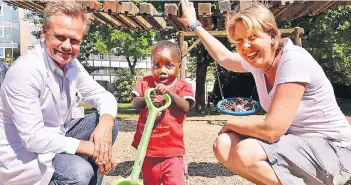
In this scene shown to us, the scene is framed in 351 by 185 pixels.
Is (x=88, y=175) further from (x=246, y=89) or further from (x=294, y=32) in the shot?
(x=246, y=89)

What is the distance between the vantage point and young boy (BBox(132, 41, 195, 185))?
10.2ft

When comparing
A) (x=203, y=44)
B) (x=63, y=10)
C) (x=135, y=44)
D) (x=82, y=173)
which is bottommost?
(x=82, y=173)

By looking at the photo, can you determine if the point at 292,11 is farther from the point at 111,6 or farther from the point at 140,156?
the point at 140,156

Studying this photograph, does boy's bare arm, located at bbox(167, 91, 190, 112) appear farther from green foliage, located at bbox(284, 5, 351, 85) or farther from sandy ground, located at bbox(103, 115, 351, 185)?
green foliage, located at bbox(284, 5, 351, 85)

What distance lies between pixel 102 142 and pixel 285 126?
87 centimetres

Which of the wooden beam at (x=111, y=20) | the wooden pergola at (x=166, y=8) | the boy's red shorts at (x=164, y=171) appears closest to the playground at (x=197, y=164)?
the boy's red shorts at (x=164, y=171)

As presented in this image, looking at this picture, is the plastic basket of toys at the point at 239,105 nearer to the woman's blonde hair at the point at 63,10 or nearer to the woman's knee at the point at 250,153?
the woman's knee at the point at 250,153

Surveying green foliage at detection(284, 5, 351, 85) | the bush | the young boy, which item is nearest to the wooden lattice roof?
the young boy

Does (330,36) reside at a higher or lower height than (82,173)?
higher

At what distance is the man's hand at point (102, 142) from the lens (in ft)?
7.13

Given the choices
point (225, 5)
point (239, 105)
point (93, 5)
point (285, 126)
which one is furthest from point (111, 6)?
point (285, 126)

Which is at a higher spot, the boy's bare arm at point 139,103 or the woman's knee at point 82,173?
the boy's bare arm at point 139,103

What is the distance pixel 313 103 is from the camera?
90.4 inches

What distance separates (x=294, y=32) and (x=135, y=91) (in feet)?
11.2
